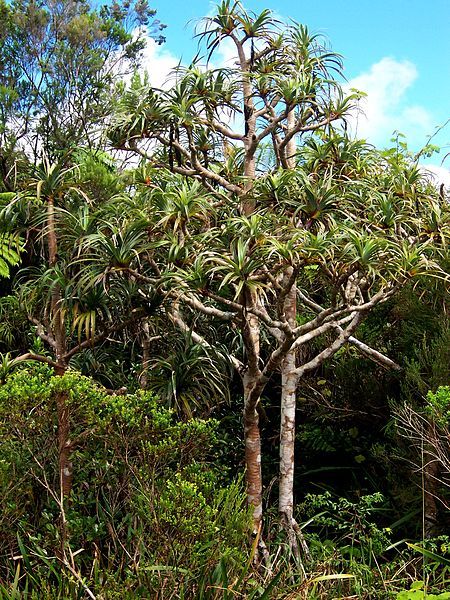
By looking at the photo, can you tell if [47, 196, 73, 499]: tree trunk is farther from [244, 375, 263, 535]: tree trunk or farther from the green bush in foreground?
[244, 375, 263, 535]: tree trunk

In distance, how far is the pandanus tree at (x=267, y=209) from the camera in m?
3.98

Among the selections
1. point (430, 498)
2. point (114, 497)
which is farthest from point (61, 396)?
point (430, 498)

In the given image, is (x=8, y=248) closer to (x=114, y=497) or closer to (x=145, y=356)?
(x=145, y=356)

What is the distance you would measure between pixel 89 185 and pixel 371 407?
2.72 m

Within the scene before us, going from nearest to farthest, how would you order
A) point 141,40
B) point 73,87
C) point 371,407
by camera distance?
point 371,407 → point 73,87 → point 141,40

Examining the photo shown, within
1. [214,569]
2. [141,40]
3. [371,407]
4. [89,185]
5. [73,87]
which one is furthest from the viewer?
[141,40]

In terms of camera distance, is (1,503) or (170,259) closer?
(1,503)

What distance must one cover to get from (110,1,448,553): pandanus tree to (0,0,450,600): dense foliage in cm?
2

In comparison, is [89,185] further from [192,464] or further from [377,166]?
[192,464]

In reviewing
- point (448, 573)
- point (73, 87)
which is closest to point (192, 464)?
point (448, 573)

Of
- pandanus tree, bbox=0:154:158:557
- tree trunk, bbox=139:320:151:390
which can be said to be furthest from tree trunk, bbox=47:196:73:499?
tree trunk, bbox=139:320:151:390

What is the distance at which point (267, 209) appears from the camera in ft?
14.6

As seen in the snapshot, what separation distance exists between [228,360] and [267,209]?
1172 millimetres

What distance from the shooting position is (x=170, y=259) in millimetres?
3971
